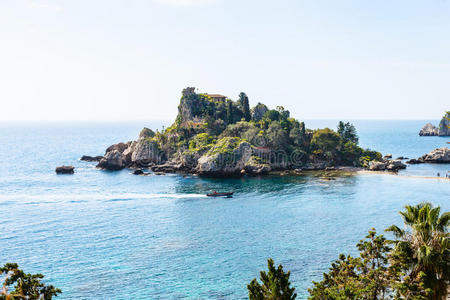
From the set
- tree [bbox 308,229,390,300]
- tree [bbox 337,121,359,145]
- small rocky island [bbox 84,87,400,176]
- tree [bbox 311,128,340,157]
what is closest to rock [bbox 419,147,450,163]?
small rocky island [bbox 84,87,400,176]

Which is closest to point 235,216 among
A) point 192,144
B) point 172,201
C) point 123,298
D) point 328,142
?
point 172,201

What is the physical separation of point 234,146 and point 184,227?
63358 mm

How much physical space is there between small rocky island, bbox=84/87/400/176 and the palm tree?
331 ft

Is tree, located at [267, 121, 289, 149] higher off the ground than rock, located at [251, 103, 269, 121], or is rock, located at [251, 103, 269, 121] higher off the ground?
rock, located at [251, 103, 269, 121]

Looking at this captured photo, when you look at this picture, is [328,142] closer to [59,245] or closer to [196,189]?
[196,189]

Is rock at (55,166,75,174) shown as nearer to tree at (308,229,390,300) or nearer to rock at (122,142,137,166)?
rock at (122,142,137,166)

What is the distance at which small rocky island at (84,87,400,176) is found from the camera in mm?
130500

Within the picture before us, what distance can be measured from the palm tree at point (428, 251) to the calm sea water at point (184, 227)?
2392 cm

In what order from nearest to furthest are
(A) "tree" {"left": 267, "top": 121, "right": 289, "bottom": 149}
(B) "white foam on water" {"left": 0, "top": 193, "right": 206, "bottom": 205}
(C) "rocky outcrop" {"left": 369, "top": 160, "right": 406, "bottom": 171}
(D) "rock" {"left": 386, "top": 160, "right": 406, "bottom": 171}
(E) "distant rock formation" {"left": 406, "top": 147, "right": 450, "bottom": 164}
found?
(B) "white foam on water" {"left": 0, "top": 193, "right": 206, "bottom": 205}
(D) "rock" {"left": 386, "top": 160, "right": 406, "bottom": 171}
(C) "rocky outcrop" {"left": 369, "top": 160, "right": 406, "bottom": 171}
(A) "tree" {"left": 267, "top": 121, "right": 289, "bottom": 149}
(E) "distant rock formation" {"left": 406, "top": 147, "right": 450, "bottom": 164}

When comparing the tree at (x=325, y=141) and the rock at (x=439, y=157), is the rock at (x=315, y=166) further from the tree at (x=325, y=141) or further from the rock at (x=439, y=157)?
the rock at (x=439, y=157)

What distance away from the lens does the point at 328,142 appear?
14925 cm

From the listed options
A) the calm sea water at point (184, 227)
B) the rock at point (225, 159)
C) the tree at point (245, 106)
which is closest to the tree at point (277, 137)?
the rock at point (225, 159)

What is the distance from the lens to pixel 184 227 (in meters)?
71.9

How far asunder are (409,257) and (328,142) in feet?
420
